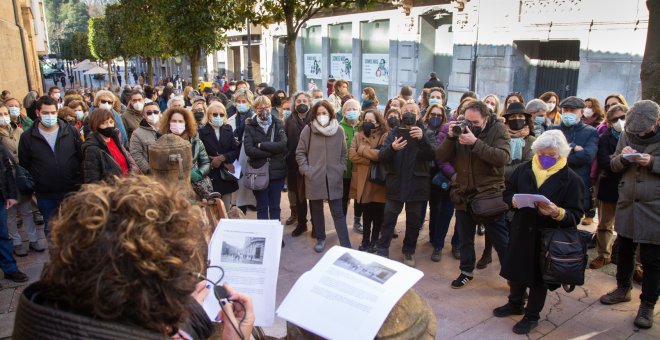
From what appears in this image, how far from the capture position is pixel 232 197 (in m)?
6.20

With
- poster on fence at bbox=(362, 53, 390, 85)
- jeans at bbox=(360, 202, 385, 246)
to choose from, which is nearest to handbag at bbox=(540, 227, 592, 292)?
jeans at bbox=(360, 202, 385, 246)

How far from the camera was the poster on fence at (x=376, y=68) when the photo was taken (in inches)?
759

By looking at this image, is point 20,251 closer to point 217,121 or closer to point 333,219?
point 217,121

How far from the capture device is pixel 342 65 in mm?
22016

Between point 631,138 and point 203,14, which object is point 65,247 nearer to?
point 631,138

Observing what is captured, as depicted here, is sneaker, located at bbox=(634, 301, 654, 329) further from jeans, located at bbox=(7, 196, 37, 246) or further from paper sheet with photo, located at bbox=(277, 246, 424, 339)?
jeans, located at bbox=(7, 196, 37, 246)

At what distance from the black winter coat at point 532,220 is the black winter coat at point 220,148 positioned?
3.27 metres

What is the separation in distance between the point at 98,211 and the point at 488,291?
4303mm

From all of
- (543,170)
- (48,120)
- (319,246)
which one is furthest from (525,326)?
(48,120)

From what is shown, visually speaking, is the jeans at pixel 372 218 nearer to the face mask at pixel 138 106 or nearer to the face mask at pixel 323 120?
the face mask at pixel 323 120

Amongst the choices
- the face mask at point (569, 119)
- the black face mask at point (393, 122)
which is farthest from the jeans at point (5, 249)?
the face mask at point (569, 119)

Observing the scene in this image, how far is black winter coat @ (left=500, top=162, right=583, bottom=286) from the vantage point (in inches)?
145

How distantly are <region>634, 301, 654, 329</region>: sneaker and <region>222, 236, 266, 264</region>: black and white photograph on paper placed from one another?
3.51 m

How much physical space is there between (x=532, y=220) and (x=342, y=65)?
19.0 m
